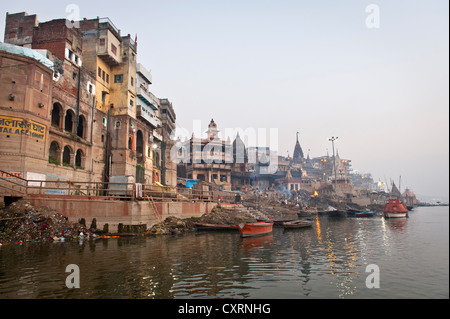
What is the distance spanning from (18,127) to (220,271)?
22628 millimetres

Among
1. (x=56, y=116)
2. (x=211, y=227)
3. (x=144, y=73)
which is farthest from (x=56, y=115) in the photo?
(x=211, y=227)

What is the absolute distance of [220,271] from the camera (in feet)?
40.0

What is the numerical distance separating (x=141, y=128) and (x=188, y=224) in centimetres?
2180

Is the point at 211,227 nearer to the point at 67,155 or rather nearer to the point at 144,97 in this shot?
the point at 67,155

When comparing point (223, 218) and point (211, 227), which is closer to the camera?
point (211, 227)

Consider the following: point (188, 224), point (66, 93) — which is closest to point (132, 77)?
point (66, 93)

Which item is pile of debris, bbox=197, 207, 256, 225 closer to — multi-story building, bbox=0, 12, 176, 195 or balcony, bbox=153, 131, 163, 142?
multi-story building, bbox=0, 12, 176, 195

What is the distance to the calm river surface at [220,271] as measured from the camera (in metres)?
9.15

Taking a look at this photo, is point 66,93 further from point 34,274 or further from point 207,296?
point 207,296

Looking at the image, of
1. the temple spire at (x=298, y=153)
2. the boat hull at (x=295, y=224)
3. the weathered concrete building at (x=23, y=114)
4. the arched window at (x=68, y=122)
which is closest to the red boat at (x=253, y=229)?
the boat hull at (x=295, y=224)

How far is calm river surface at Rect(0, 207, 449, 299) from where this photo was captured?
30.0ft

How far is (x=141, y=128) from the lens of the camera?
4459 cm

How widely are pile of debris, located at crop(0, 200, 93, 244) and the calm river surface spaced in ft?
5.95

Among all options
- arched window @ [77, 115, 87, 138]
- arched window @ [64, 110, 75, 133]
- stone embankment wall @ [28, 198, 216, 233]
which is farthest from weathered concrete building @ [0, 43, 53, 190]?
arched window @ [77, 115, 87, 138]
